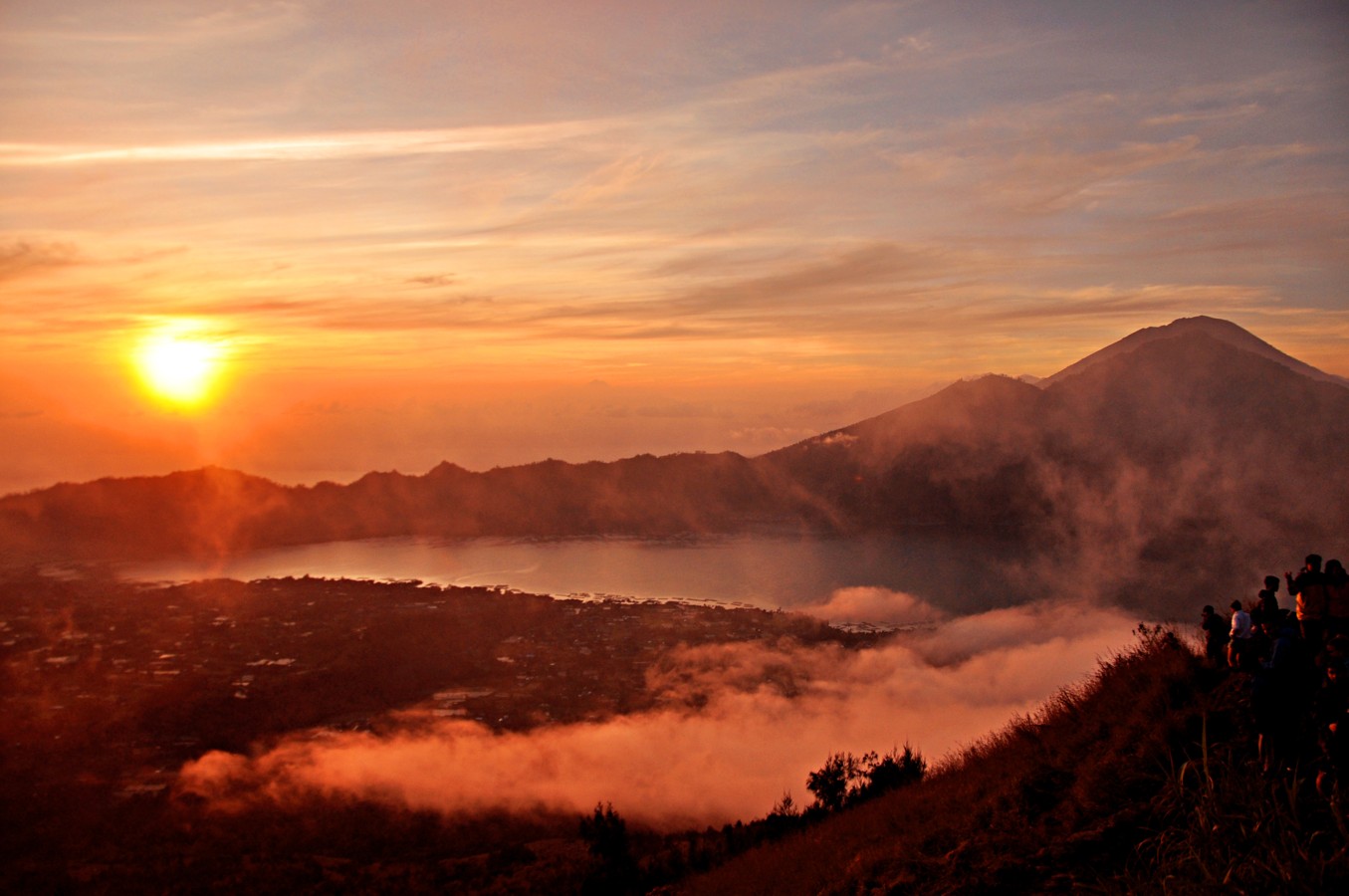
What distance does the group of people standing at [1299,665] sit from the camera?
7.59m

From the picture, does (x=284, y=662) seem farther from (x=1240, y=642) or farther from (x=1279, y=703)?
(x=1279, y=703)

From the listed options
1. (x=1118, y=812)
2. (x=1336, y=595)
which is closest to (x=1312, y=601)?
(x=1336, y=595)

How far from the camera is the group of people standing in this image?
7.59 meters

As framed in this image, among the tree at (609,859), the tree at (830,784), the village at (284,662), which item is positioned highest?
the village at (284,662)

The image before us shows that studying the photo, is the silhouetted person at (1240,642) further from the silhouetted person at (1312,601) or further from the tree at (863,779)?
the tree at (863,779)

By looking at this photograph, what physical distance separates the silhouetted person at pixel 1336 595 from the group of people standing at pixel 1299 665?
0.01 meters

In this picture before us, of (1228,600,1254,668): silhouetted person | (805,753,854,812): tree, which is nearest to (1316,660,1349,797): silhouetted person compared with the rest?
(1228,600,1254,668): silhouetted person

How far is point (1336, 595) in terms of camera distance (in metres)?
11.5

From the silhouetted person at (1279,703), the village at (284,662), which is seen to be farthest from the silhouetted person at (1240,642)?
the village at (284,662)

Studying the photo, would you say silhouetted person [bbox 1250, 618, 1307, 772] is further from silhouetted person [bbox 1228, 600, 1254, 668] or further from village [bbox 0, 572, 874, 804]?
village [bbox 0, 572, 874, 804]

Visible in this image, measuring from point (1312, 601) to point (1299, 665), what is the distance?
300 cm

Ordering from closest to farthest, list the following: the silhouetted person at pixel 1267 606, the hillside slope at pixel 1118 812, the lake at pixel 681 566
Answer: the hillside slope at pixel 1118 812, the silhouetted person at pixel 1267 606, the lake at pixel 681 566

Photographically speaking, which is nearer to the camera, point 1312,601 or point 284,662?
point 1312,601

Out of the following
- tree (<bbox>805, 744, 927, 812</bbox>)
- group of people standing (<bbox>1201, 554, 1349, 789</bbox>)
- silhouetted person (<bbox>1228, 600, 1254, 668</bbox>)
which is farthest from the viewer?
tree (<bbox>805, 744, 927, 812</bbox>)
